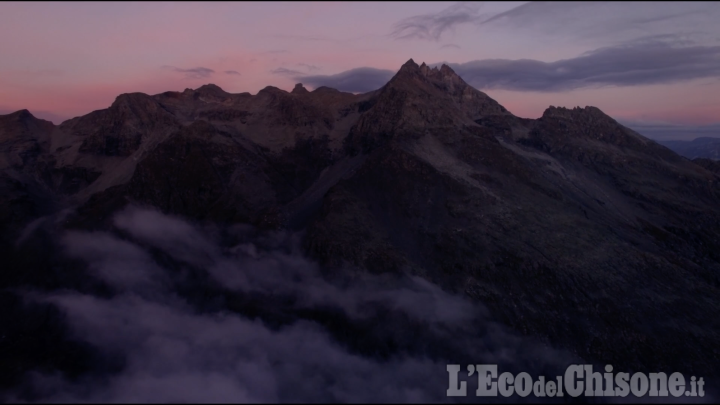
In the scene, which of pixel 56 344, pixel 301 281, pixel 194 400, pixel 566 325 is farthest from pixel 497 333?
pixel 56 344

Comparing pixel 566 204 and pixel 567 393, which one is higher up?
pixel 566 204

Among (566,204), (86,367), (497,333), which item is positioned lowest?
(86,367)

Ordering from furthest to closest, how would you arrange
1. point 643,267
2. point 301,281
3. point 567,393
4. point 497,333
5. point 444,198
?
point 444,198 → point 301,281 → point 643,267 → point 497,333 → point 567,393

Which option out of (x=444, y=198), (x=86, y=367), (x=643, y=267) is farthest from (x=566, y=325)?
(x=86, y=367)

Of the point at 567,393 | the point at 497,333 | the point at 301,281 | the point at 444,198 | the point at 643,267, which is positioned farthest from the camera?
the point at 444,198

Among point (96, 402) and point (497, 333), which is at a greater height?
point (497, 333)

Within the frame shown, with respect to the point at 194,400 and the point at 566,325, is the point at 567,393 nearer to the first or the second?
the point at 566,325

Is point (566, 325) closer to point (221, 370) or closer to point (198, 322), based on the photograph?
point (221, 370)

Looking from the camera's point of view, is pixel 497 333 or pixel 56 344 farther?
pixel 56 344

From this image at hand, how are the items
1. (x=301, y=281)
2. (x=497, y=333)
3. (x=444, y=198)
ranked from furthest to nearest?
(x=444, y=198) < (x=301, y=281) < (x=497, y=333)
